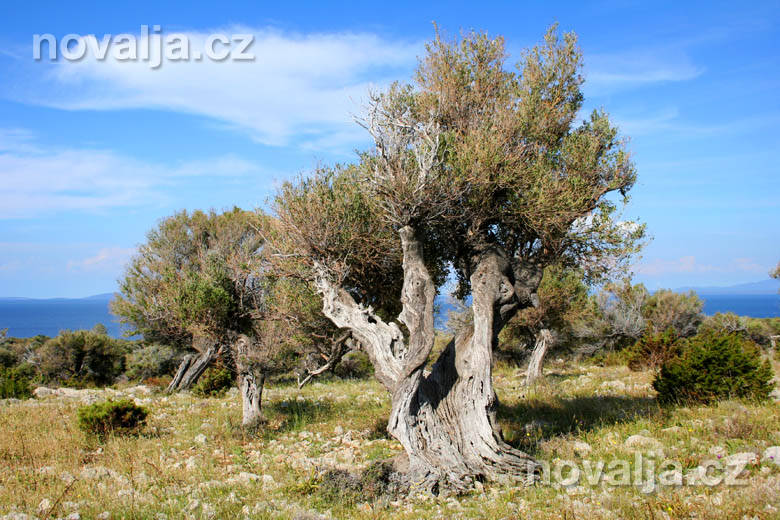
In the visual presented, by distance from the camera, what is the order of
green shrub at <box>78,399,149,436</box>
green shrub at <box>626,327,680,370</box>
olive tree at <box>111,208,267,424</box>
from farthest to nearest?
green shrub at <box>626,327,680,370</box>
olive tree at <box>111,208,267,424</box>
green shrub at <box>78,399,149,436</box>

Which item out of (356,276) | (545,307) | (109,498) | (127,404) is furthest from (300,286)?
(545,307)

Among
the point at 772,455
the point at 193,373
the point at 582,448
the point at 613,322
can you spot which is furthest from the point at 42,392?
the point at 613,322

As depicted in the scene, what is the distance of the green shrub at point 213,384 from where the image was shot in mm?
20531

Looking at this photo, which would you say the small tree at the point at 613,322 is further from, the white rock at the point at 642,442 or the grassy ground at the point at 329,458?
the white rock at the point at 642,442

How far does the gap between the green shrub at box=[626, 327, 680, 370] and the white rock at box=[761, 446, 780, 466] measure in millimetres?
13560

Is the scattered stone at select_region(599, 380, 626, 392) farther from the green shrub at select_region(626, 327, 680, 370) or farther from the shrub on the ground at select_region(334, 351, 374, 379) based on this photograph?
the shrub on the ground at select_region(334, 351, 374, 379)

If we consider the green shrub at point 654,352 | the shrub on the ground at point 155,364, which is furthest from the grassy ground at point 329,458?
the shrub on the ground at point 155,364

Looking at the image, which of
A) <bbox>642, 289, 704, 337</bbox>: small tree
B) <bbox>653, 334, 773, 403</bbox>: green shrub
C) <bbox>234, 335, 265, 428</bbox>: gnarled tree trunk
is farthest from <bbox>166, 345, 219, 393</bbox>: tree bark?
<bbox>642, 289, 704, 337</bbox>: small tree

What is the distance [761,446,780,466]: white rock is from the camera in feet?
26.6

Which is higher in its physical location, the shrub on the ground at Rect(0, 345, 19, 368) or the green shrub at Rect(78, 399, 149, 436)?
the shrub on the ground at Rect(0, 345, 19, 368)

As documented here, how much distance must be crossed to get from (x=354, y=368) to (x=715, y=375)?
19626 millimetres

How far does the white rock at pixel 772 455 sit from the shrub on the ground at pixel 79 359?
31.2m

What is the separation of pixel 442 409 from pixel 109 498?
5.88 metres

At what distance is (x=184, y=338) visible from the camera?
21141 millimetres
